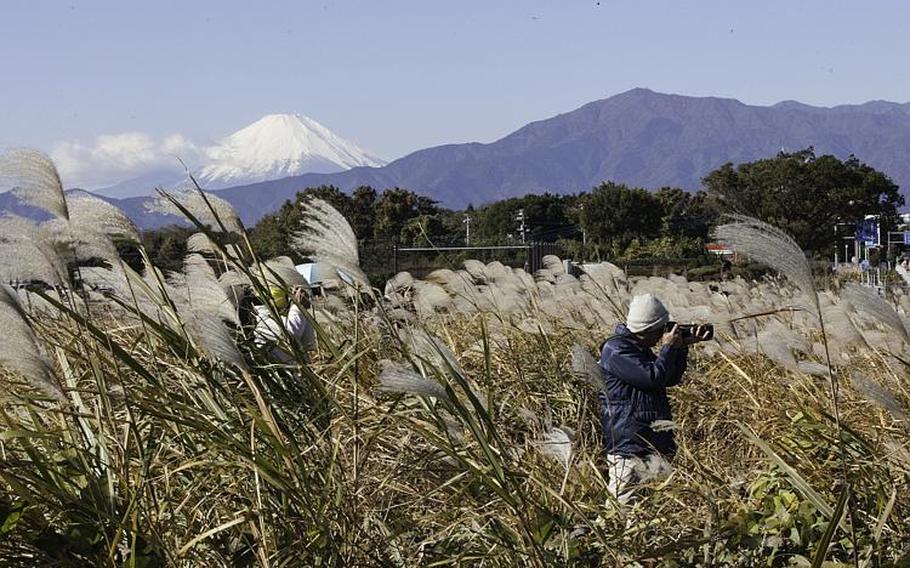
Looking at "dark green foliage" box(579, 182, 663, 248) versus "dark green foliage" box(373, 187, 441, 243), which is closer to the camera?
"dark green foliage" box(373, 187, 441, 243)

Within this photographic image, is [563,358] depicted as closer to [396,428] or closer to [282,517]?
[396,428]

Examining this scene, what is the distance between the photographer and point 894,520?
339cm

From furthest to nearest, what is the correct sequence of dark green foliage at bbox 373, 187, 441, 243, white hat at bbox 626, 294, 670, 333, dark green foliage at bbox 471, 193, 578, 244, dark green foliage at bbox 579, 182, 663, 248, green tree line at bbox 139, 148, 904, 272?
dark green foliage at bbox 471, 193, 578, 244
dark green foliage at bbox 579, 182, 663, 248
dark green foliage at bbox 373, 187, 441, 243
green tree line at bbox 139, 148, 904, 272
white hat at bbox 626, 294, 670, 333

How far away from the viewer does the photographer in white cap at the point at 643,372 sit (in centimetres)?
525

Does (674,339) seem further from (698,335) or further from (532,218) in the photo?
(532,218)

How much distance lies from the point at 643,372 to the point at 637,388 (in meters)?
0.08

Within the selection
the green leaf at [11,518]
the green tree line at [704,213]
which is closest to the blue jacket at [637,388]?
the green leaf at [11,518]

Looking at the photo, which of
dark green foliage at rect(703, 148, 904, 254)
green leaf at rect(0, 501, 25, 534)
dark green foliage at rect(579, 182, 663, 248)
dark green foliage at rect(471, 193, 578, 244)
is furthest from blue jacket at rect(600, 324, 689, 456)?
dark green foliage at rect(471, 193, 578, 244)

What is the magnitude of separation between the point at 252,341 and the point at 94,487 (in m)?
1.38

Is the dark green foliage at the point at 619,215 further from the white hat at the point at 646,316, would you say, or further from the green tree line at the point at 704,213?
the white hat at the point at 646,316

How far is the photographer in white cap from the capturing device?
5246 millimetres

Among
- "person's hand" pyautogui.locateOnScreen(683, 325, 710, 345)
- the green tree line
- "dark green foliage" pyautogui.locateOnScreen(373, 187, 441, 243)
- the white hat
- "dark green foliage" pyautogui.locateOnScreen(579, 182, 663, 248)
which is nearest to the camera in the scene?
"person's hand" pyautogui.locateOnScreen(683, 325, 710, 345)

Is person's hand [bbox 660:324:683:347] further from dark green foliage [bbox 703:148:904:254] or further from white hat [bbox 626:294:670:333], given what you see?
dark green foliage [bbox 703:148:904:254]

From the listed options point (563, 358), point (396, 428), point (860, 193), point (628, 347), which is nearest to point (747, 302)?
point (563, 358)
